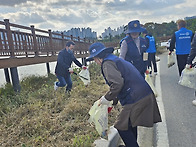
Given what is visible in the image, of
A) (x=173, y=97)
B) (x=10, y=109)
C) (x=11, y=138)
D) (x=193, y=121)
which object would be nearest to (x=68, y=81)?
(x=10, y=109)

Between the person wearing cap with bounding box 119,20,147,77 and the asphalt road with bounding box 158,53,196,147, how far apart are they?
46.5 inches

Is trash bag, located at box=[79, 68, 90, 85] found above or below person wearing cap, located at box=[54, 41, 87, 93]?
below

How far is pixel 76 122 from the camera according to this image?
3490mm

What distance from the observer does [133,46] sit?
11.7 feet

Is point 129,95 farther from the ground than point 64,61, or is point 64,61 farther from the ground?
point 64,61

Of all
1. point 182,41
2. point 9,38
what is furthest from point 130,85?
point 9,38

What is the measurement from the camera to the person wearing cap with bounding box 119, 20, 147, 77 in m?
3.41

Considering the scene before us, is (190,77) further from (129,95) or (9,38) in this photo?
(9,38)

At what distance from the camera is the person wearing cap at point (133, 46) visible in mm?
3406

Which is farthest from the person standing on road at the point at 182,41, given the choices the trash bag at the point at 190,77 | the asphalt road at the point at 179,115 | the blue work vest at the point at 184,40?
the trash bag at the point at 190,77

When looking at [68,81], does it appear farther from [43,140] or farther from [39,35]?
[39,35]

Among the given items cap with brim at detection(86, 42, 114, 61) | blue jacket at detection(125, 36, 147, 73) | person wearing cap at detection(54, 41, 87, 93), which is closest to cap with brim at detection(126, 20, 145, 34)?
blue jacket at detection(125, 36, 147, 73)

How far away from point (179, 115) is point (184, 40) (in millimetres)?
2366

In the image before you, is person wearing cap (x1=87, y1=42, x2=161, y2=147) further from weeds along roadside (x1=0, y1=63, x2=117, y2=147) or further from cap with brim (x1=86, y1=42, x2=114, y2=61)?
weeds along roadside (x1=0, y1=63, x2=117, y2=147)
